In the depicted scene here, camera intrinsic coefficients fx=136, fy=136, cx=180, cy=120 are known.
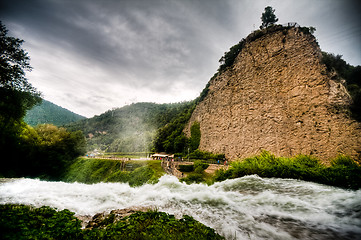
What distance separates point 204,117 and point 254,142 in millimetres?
15413

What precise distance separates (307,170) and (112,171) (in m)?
26.9

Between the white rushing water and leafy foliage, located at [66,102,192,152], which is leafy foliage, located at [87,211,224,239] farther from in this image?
leafy foliage, located at [66,102,192,152]

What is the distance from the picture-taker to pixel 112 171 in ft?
81.6

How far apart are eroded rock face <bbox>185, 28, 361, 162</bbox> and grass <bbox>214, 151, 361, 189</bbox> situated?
6.86m

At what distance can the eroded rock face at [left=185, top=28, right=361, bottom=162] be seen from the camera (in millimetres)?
16125

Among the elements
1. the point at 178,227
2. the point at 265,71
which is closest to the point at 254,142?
the point at 265,71

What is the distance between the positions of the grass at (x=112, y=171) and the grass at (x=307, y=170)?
Result: 10.5 metres

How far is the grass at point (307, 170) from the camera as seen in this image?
7.41 metres

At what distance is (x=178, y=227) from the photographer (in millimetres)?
3881

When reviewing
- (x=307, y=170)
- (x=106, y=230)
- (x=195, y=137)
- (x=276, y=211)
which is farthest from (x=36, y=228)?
(x=195, y=137)

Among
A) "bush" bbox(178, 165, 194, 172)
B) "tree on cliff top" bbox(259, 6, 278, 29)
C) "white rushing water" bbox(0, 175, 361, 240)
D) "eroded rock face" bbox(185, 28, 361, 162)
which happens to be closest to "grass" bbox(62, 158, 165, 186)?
"bush" bbox(178, 165, 194, 172)

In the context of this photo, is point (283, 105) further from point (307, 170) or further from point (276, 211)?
point (276, 211)

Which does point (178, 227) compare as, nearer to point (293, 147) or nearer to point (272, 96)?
point (293, 147)

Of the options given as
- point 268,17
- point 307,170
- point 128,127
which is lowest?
point 307,170
